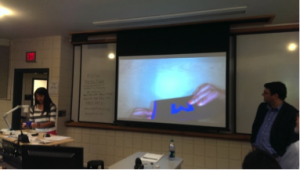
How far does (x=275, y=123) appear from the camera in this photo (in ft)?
7.70

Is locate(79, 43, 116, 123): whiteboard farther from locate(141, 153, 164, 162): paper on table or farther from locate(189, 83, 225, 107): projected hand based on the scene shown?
locate(141, 153, 164, 162): paper on table

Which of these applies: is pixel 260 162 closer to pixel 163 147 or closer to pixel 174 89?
pixel 174 89

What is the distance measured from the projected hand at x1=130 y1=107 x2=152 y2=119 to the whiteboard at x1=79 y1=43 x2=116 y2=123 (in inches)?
20.2

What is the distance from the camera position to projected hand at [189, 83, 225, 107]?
3189 mm

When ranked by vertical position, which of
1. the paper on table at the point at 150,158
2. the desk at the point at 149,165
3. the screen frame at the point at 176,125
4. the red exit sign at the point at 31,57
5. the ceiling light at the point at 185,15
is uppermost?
the ceiling light at the point at 185,15

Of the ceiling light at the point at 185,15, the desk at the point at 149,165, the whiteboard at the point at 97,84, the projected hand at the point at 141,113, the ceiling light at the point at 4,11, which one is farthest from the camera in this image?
the whiteboard at the point at 97,84

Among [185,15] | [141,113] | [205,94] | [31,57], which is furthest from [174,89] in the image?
[31,57]

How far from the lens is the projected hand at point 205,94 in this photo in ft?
10.5

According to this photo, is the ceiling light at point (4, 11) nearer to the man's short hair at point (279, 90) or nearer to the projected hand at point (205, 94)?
the projected hand at point (205, 94)

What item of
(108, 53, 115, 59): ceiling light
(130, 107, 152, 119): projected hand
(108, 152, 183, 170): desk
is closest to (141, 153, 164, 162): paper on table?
(108, 152, 183, 170): desk

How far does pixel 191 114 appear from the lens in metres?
3.33

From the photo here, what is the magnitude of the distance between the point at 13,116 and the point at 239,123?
15.1ft

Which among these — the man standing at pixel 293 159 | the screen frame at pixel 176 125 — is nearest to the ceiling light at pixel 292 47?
the screen frame at pixel 176 125

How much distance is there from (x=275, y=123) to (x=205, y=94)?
112 centimetres
